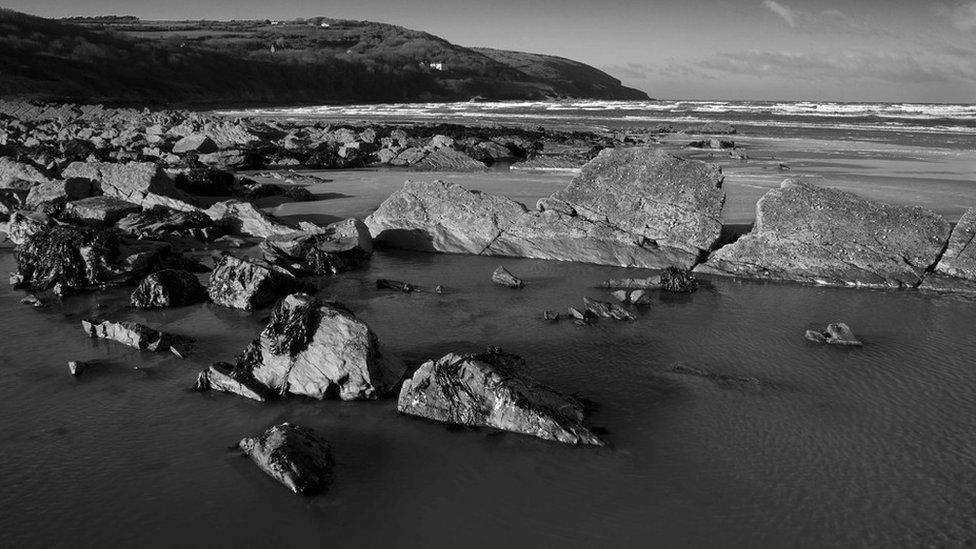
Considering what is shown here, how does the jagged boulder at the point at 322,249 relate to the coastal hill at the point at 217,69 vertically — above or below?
below

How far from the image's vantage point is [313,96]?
13238cm

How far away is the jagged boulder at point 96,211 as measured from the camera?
18.3 m

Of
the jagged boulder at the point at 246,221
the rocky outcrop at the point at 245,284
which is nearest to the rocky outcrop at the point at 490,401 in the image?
the rocky outcrop at the point at 245,284

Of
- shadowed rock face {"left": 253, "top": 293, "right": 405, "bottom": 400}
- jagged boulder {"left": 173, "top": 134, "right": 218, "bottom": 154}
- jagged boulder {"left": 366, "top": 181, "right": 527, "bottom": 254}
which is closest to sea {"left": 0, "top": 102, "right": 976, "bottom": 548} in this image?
shadowed rock face {"left": 253, "top": 293, "right": 405, "bottom": 400}

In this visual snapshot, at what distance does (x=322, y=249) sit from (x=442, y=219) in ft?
10.8

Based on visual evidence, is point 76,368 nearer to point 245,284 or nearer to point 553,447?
point 245,284

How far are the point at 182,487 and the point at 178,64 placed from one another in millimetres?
128760

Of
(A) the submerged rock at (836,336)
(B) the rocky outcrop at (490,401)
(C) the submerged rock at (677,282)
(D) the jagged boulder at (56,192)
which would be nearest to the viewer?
(B) the rocky outcrop at (490,401)

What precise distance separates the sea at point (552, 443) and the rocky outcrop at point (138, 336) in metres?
0.20

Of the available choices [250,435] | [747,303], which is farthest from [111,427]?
[747,303]

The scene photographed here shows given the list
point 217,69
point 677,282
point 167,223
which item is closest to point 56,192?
point 167,223

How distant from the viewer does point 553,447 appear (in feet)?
26.3

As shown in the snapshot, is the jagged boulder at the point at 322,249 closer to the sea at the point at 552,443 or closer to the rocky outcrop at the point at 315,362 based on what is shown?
the sea at the point at 552,443

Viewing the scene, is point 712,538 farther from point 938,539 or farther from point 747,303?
point 747,303
